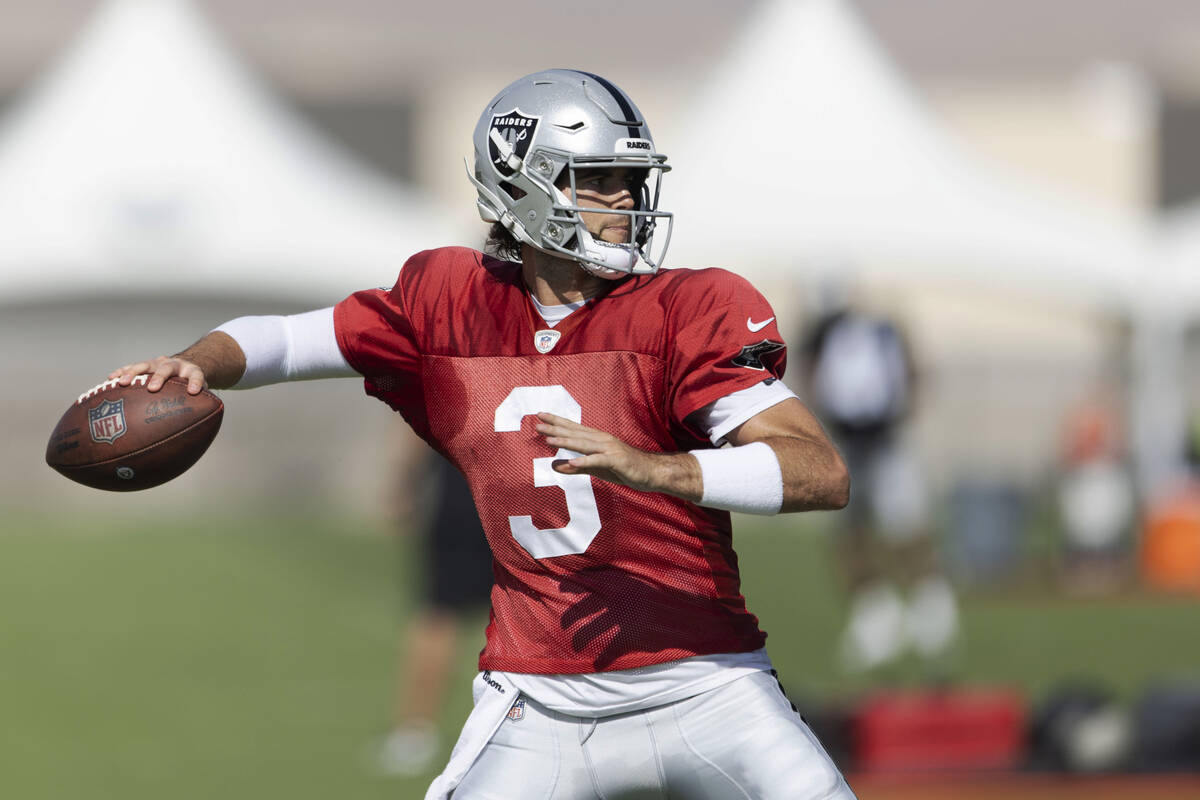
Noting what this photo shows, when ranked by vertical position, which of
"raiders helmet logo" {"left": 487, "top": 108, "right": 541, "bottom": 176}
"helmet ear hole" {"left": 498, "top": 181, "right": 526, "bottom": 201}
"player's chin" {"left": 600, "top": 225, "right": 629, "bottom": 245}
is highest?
"raiders helmet logo" {"left": 487, "top": 108, "right": 541, "bottom": 176}

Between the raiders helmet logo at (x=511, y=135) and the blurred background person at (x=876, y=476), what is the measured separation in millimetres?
5804

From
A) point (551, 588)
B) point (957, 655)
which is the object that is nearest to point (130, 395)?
point (551, 588)

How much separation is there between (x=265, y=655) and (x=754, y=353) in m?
6.34

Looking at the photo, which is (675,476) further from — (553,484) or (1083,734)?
(1083,734)

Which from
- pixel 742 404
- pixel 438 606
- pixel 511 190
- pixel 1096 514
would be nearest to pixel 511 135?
pixel 511 190

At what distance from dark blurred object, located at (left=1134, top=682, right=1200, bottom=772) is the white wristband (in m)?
3.77

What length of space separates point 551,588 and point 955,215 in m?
8.89

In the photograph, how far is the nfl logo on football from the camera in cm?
327

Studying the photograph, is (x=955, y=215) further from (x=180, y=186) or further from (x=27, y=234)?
(x=27, y=234)

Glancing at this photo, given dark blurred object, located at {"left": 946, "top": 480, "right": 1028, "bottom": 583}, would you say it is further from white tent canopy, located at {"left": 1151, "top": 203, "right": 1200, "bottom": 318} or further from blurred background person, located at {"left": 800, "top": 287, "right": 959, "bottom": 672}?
blurred background person, located at {"left": 800, "top": 287, "right": 959, "bottom": 672}

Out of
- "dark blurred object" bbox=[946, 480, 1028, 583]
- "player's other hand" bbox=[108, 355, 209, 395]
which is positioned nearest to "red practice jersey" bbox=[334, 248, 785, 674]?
"player's other hand" bbox=[108, 355, 209, 395]

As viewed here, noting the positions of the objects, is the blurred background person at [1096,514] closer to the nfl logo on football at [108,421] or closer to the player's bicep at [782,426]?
the player's bicep at [782,426]

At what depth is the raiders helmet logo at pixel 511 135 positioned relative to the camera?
3291 mm

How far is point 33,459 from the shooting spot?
738 inches
